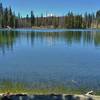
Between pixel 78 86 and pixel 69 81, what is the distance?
1620 mm

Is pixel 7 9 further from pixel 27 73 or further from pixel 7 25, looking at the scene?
pixel 27 73

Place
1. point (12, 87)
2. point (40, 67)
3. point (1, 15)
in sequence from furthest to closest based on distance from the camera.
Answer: point (1, 15)
point (40, 67)
point (12, 87)

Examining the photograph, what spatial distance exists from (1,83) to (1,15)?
17071 centimetres

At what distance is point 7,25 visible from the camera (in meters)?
186

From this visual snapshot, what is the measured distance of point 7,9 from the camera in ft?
632

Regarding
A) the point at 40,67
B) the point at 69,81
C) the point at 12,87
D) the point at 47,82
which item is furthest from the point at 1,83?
the point at 40,67

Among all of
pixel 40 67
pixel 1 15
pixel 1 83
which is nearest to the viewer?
pixel 1 83

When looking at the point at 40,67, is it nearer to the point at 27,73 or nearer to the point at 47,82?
the point at 27,73

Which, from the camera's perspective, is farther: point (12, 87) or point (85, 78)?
point (85, 78)

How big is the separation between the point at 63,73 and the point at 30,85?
4.89 metres

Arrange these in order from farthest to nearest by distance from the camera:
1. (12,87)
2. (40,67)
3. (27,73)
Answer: (40,67)
(27,73)
(12,87)

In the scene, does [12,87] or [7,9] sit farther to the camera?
[7,9]

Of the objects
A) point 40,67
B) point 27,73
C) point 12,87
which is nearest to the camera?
point 12,87

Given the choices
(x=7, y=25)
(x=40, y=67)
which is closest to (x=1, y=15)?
(x=7, y=25)
